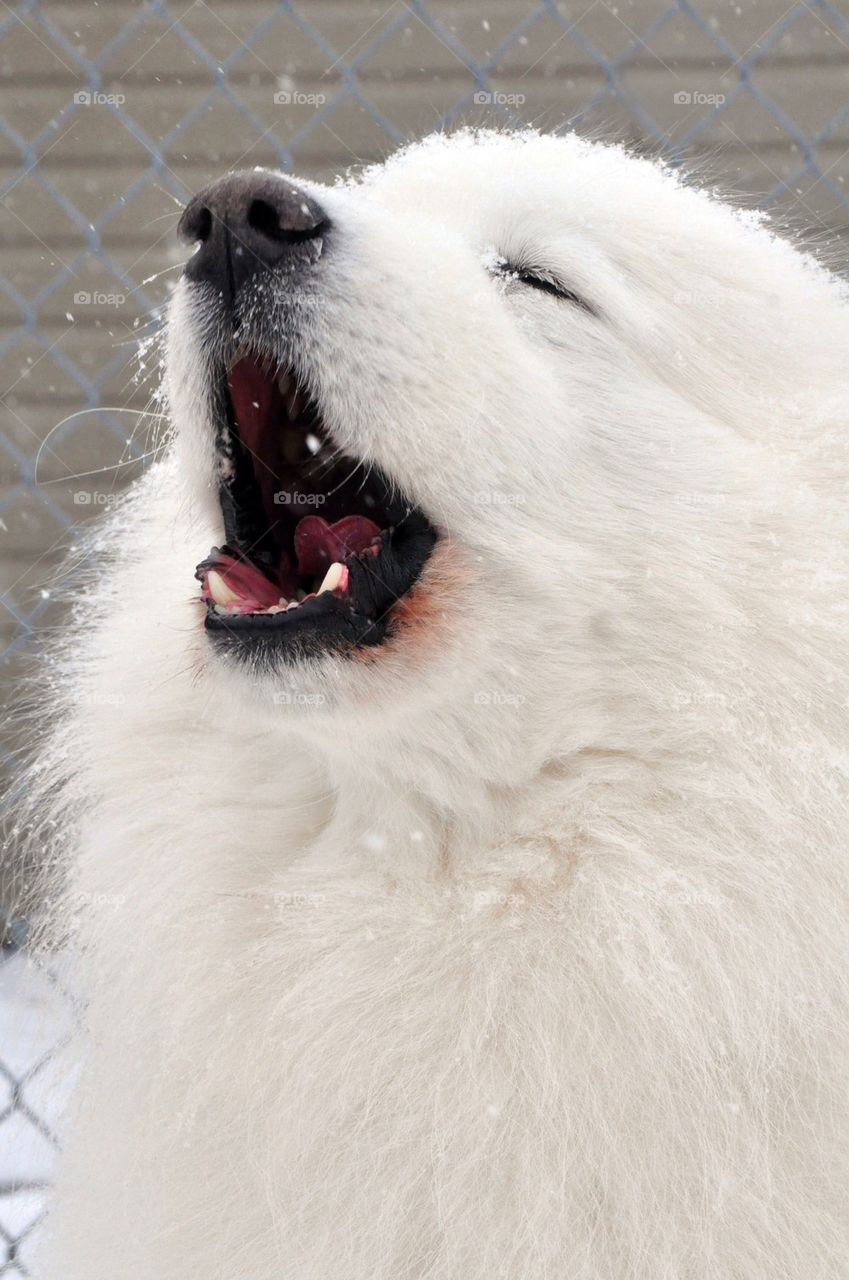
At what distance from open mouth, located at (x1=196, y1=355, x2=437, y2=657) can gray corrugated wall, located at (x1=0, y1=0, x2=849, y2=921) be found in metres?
2.83

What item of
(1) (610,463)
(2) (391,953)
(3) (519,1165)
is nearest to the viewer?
(3) (519,1165)

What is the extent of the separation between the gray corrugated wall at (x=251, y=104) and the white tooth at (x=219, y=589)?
2913 millimetres

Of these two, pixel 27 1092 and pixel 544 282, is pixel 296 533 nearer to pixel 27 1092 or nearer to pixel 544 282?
pixel 544 282

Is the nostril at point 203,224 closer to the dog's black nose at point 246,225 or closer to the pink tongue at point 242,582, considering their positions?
the dog's black nose at point 246,225

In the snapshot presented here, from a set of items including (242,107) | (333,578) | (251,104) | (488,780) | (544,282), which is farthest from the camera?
(251,104)

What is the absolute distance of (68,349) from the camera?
5.00 m

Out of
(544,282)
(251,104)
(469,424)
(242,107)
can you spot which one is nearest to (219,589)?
(469,424)

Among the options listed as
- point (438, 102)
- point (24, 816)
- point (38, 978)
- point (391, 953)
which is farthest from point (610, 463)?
point (438, 102)

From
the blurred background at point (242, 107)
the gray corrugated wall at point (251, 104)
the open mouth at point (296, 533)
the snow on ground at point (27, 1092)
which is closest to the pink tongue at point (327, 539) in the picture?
the open mouth at point (296, 533)

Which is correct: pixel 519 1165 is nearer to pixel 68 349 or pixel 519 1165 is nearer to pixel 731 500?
pixel 731 500

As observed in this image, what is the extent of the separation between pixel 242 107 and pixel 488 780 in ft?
11.7

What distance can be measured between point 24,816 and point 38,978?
0.42 metres

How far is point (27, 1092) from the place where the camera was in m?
3.14

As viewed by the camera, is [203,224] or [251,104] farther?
[251,104]
